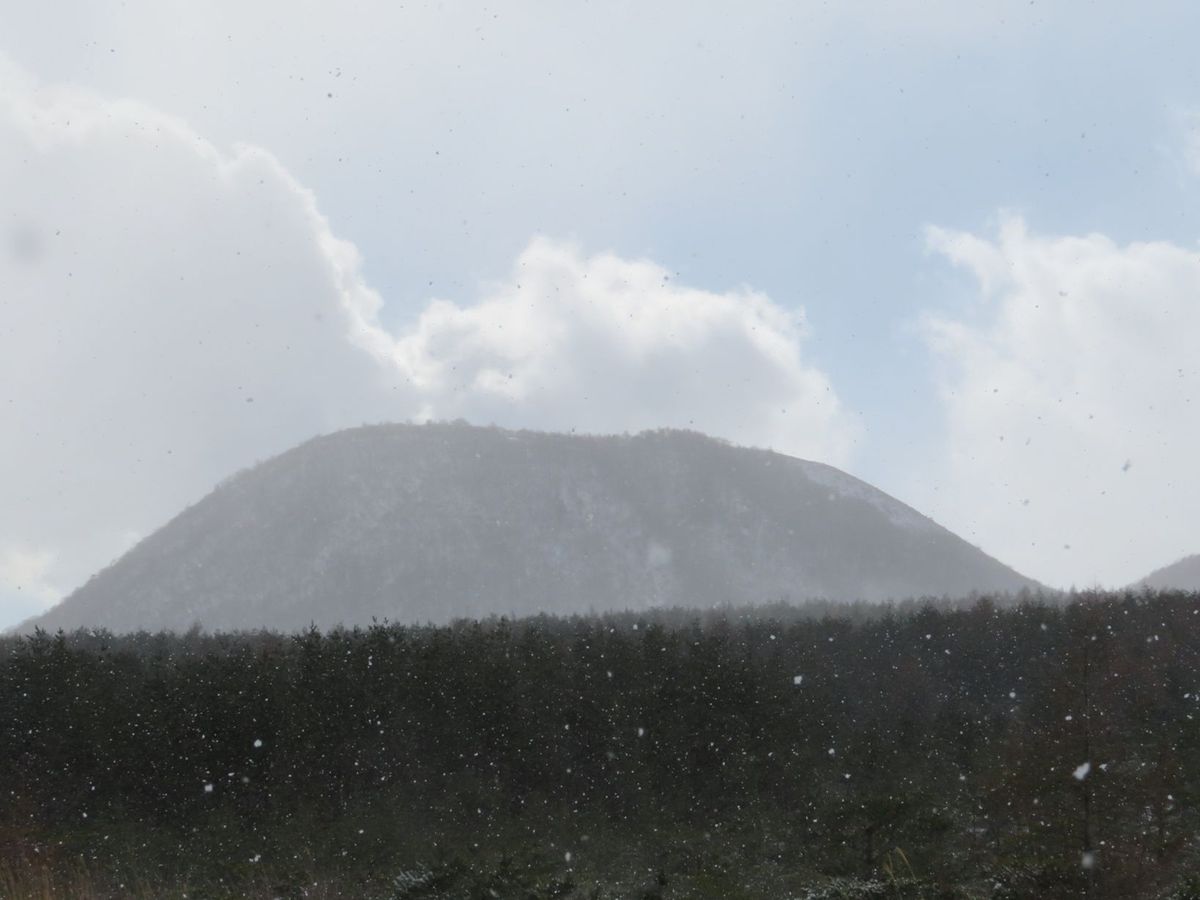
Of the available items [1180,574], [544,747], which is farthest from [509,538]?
[544,747]

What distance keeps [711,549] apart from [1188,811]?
340ft

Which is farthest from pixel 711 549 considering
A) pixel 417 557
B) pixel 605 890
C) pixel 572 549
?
pixel 605 890

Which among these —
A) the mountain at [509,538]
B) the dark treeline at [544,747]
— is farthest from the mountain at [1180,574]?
the dark treeline at [544,747]

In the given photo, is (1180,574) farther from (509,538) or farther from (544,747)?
(544,747)

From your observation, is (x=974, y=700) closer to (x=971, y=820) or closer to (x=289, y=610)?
(x=971, y=820)

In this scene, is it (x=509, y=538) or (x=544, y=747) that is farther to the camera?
(x=509, y=538)

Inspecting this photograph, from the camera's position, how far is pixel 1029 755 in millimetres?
12344

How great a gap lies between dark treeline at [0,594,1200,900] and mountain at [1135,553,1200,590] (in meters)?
95.9

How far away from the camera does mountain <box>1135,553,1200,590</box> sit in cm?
10550

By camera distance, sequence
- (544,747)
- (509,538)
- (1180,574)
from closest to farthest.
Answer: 1. (544,747)
2. (1180,574)
3. (509,538)

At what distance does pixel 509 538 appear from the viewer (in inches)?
4685

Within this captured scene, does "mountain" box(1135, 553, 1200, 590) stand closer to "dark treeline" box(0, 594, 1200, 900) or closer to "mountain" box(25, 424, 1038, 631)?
"mountain" box(25, 424, 1038, 631)

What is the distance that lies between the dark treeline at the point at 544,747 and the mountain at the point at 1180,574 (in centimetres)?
9587

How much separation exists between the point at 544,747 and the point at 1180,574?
110446 millimetres
